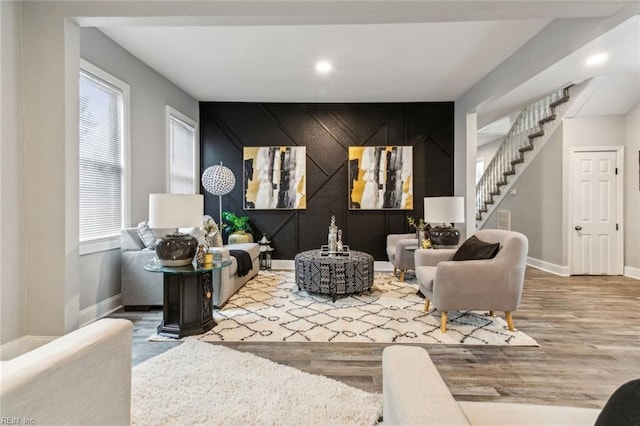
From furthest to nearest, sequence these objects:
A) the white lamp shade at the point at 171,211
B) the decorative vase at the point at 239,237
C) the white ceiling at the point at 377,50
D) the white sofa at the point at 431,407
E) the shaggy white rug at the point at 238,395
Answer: the decorative vase at the point at 239,237 < the white lamp shade at the point at 171,211 < the white ceiling at the point at 377,50 < the shaggy white rug at the point at 238,395 < the white sofa at the point at 431,407

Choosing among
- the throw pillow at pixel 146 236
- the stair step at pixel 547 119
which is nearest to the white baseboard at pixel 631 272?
the stair step at pixel 547 119

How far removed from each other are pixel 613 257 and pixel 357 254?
436 centimetres

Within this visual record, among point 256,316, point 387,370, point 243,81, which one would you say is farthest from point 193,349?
point 243,81

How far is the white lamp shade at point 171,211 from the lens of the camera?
107 inches

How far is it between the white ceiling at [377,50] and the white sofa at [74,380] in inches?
95.9

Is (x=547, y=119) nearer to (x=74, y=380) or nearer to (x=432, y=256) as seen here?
(x=432, y=256)

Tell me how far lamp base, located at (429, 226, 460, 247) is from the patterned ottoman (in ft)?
3.06

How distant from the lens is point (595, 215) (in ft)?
17.3

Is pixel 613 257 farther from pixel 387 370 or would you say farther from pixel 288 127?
pixel 387 370

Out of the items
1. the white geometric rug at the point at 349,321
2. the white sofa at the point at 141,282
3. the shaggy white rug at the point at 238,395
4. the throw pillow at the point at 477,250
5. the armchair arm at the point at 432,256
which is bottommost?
the shaggy white rug at the point at 238,395

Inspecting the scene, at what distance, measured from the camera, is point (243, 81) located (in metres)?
4.78

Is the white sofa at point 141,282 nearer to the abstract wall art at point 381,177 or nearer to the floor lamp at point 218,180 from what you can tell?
the floor lamp at point 218,180

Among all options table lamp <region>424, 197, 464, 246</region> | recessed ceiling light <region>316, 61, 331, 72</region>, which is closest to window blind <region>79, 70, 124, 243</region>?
recessed ceiling light <region>316, 61, 331, 72</region>

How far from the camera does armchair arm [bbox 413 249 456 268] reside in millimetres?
3672
